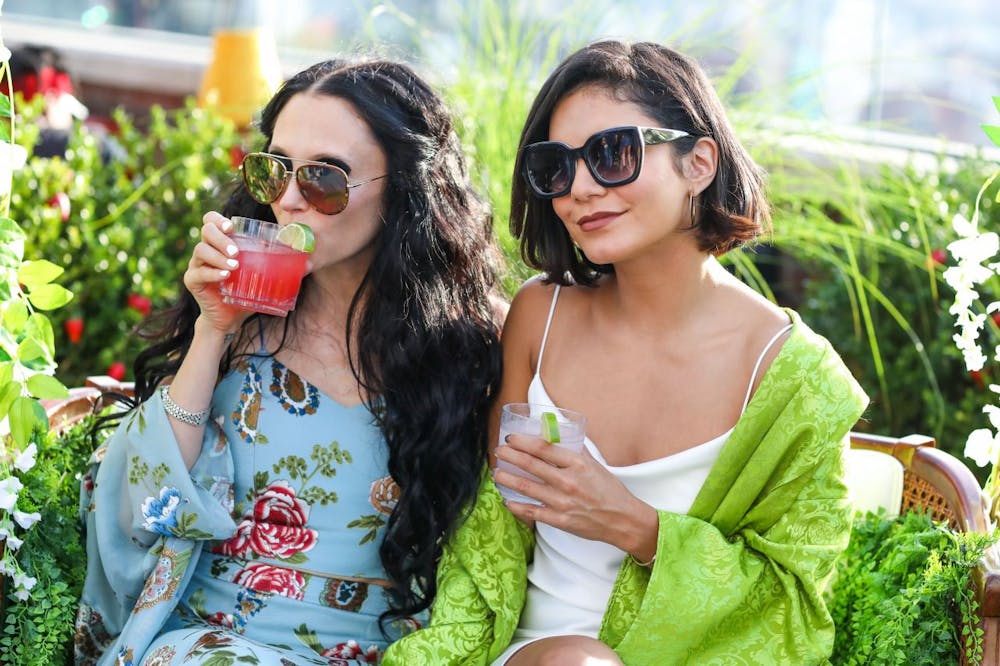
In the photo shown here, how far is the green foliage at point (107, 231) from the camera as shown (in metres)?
4.16

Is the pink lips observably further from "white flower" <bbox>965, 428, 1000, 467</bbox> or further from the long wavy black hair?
"white flower" <bbox>965, 428, 1000, 467</bbox>

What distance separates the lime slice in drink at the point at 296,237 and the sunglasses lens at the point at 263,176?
0.35 ft

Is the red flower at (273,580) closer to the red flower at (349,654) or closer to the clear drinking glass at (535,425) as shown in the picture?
the red flower at (349,654)

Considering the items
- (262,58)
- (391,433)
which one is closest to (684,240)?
(391,433)

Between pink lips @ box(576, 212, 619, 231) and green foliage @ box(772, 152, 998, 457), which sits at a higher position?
pink lips @ box(576, 212, 619, 231)

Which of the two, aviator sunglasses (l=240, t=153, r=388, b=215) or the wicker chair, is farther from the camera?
aviator sunglasses (l=240, t=153, r=388, b=215)

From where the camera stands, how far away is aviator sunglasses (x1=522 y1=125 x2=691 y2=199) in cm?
214

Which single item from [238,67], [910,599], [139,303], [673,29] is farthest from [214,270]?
[673,29]

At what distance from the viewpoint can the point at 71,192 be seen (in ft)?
13.9

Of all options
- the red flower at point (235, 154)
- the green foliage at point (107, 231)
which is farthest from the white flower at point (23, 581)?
the red flower at point (235, 154)

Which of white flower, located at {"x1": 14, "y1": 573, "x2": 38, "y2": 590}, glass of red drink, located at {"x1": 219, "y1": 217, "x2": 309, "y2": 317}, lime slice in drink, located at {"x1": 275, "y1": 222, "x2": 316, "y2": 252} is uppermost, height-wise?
lime slice in drink, located at {"x1": 275, "y1": 222, "x2": 316, "y2": 252}

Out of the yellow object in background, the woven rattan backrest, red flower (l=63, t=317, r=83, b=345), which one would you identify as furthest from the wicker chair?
the yellow object in background

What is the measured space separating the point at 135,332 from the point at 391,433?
66 centimetres

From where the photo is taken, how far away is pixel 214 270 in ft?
7.10
